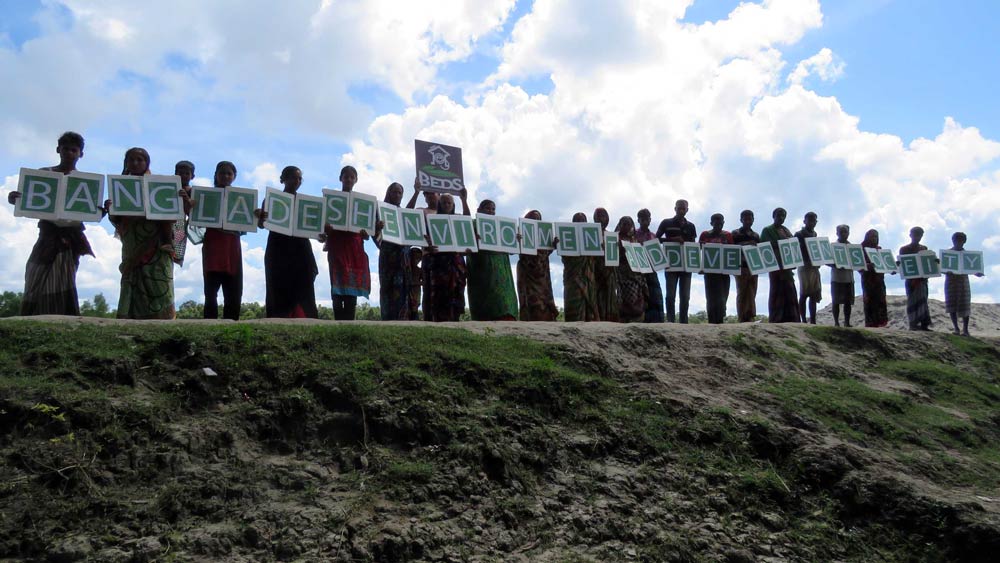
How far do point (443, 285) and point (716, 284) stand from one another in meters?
4.91

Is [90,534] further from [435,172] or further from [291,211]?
[435,172]

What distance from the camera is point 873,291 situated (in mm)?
14555

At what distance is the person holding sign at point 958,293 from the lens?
47.6ft

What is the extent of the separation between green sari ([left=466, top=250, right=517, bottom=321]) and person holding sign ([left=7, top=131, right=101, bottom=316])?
15.4 ft

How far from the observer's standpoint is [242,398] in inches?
249

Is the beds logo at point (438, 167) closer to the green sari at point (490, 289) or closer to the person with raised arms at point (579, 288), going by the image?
the green sari at point (490, 289)

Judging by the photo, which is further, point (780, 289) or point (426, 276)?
point (780, 289)

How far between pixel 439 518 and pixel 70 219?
526 cm

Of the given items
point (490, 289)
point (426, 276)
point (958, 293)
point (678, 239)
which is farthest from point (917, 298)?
point (426, 276)

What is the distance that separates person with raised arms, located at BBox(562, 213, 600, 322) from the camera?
11773mm

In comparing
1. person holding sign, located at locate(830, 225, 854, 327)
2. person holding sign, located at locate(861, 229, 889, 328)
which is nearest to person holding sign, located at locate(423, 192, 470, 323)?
person holding sign, located at locate(830, 225, 854, 327)

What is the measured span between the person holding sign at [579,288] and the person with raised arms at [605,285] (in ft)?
0.57

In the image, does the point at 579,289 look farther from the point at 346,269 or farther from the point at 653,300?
the point at 346,269

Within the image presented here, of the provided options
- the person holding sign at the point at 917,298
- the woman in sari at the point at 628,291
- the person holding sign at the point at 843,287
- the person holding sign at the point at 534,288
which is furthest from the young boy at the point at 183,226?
the person holding sign at the point at 917,298
